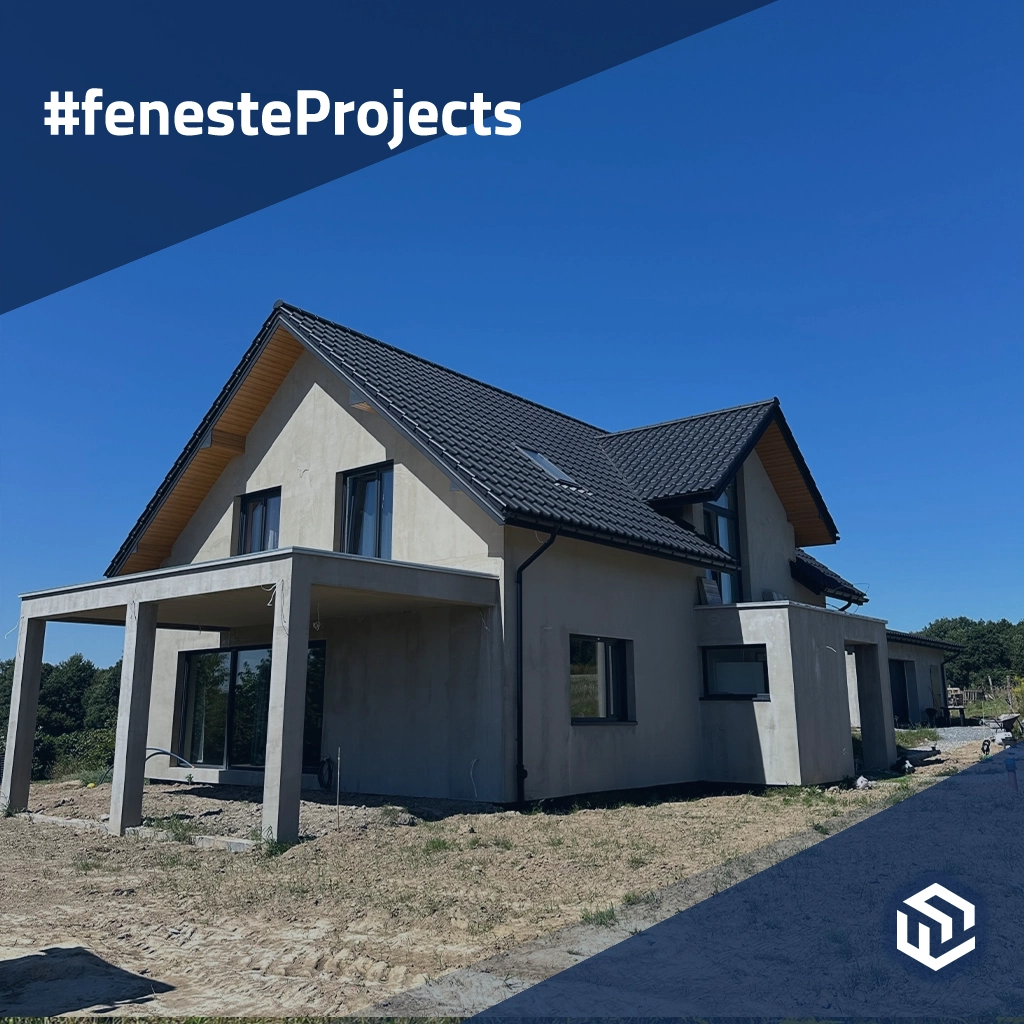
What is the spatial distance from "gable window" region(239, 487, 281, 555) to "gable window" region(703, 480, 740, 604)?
804 cm

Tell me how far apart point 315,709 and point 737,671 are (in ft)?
24.0

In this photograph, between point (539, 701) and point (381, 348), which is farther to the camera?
point (381, 348)

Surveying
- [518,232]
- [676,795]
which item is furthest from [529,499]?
[676,795]

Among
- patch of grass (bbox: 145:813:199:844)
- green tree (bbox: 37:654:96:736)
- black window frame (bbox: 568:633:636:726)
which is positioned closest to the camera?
patch of grass (bbox: 145:813:199:844)

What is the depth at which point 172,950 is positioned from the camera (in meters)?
6.06

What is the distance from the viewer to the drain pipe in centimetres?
1191

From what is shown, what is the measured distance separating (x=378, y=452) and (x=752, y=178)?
700cm

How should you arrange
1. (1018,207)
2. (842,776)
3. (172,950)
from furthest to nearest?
(842,776) → (1018,207) → (172,950)

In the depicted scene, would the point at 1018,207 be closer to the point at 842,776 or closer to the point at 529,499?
the point at 529,499

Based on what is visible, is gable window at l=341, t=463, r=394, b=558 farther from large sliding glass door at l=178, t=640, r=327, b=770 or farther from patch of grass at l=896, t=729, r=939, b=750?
patch of grass at l=896, t=729, r=939, b=750

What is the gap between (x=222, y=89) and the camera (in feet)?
31.6

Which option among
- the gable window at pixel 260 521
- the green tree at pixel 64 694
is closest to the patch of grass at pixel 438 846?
the gable window at pixel 260 521

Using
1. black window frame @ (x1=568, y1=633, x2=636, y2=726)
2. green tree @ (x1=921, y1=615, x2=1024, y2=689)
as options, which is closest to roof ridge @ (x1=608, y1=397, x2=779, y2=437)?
black window frame @ (x1=568, y1=633, x2=636, y2=726)

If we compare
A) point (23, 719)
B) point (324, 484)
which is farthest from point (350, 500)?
point (23, 719)
